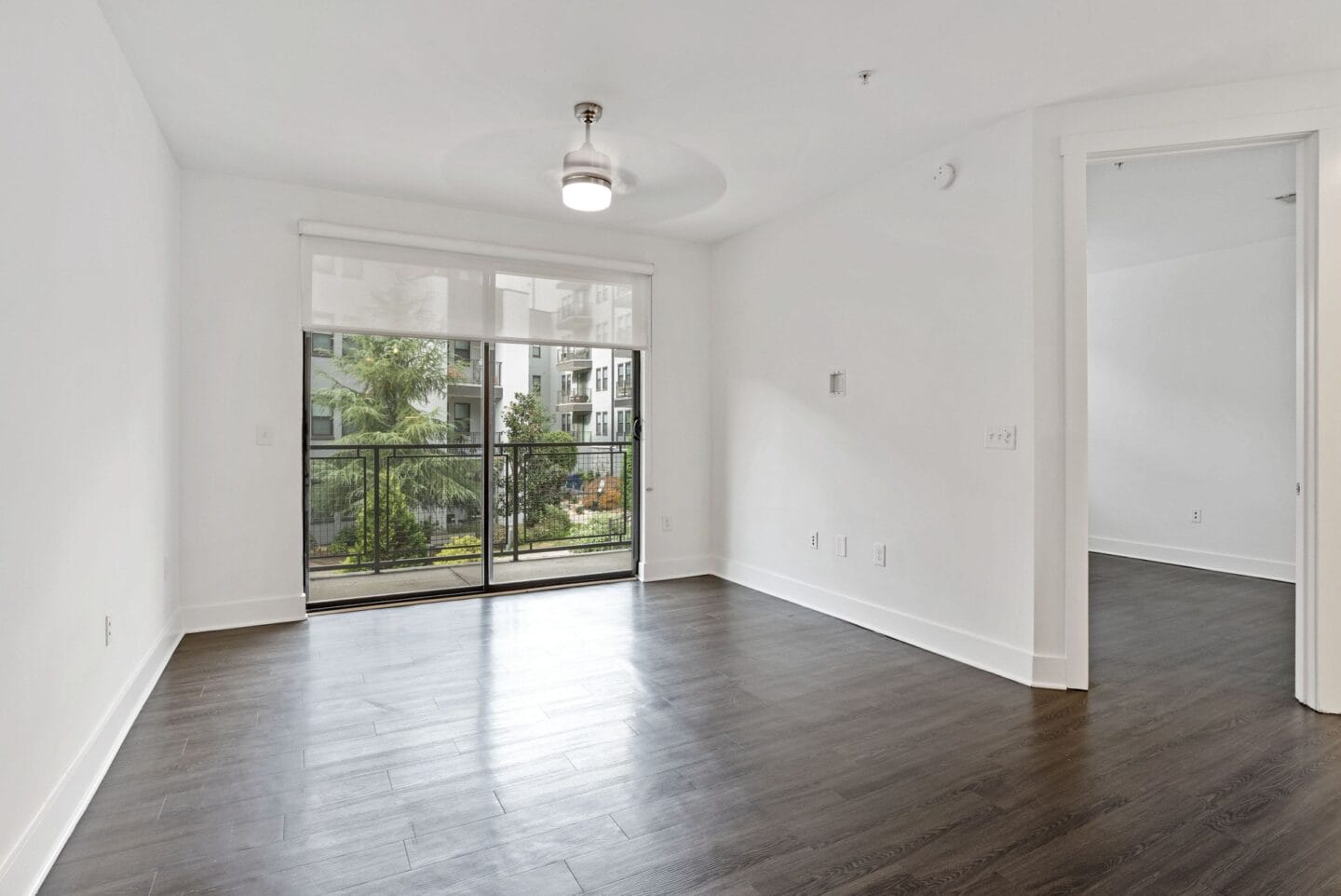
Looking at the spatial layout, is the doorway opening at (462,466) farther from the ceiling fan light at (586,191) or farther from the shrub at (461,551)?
the ceiling fan light at (586,191)

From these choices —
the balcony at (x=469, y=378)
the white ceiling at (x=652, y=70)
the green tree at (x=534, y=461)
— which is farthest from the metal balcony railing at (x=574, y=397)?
the white ceiling at (x=652, y=70)

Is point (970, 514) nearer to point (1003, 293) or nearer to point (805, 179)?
point (1003, 293)

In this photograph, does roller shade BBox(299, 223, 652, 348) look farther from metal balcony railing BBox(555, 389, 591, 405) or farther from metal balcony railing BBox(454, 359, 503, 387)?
metal balcony railing BBox(555, 389, 591, 405)

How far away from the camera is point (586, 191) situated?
3.30 metres

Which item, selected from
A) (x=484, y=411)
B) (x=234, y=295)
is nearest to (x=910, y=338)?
(x=484, y=411)

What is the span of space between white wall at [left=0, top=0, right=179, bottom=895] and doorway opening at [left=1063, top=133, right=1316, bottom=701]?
11.9 feet

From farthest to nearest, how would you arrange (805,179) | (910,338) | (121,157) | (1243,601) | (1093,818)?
1. (1243,601)
2. (805,179)
3. (910,338)
4. (121,157)
5. (1093,818)

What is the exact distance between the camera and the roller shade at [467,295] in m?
4.23

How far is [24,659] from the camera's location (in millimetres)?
1747

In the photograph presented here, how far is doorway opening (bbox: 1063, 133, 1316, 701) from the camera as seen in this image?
3.47m

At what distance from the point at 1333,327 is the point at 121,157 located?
4.78 metres

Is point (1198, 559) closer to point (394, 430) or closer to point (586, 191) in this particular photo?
point (586, 191)

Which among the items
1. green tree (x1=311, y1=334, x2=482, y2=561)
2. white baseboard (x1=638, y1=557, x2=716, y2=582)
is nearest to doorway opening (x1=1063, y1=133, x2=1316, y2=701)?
white baseboard (x1=638, y1=557, x2=716, y2=582)

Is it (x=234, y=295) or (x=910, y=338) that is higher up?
(x=234, y=295)
